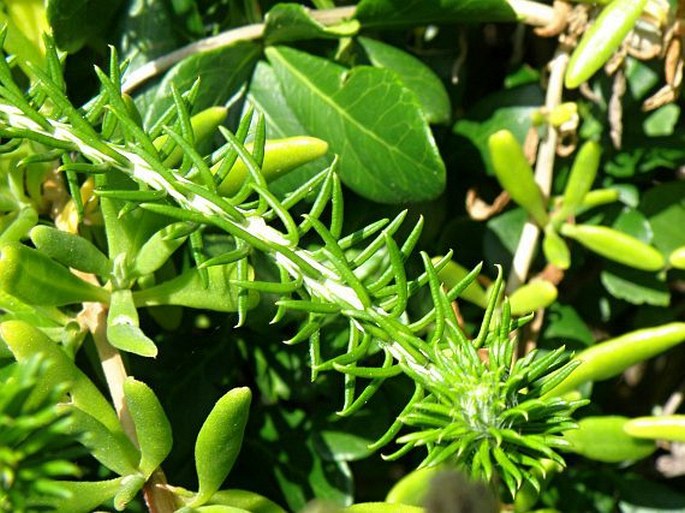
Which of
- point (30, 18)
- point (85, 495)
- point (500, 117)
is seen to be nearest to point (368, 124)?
point (500, 117)

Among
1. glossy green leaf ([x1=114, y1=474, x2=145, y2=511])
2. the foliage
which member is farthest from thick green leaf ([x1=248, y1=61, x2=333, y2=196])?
glossy green leaf ([x1=114, y1=474, x2=145, y2=511])

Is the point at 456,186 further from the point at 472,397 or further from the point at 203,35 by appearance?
the point at 472,397

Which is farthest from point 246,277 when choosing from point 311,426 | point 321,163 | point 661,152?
point 661,152

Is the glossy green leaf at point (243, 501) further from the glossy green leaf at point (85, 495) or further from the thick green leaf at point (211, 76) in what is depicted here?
the thick green leaf at point (211, 76)

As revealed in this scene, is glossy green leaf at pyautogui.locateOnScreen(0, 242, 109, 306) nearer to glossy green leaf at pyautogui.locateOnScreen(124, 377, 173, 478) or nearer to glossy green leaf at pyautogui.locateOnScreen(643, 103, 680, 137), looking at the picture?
glossy green leaf at pyautogui.locateOnScreen(124, 377, 173, 478)

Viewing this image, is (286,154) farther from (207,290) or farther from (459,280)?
(459,280)

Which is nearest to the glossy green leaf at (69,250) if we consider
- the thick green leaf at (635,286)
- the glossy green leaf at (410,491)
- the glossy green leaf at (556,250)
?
the glossy green leaf at (410,491)

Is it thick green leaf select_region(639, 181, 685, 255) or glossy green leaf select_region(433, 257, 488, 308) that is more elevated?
glossy green leaf select_region(433, 257, 488, 308)
